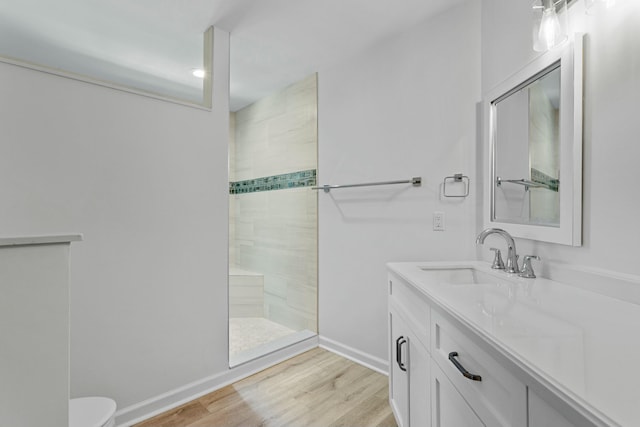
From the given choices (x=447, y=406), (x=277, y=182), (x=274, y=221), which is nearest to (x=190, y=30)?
(x=277, y=182)

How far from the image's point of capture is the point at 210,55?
2.00 metres

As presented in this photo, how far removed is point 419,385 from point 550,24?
1443 mm

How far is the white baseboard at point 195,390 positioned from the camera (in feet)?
5.44

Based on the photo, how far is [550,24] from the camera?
1189 mm

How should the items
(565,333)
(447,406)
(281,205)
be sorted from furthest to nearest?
(281,205) < (447,406) < (565,333)

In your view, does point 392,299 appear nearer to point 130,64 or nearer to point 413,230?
point 413,230

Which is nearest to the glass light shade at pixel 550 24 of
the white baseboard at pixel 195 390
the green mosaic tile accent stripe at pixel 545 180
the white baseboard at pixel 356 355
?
the green mosaic tile accent stripe at pixel 545 180

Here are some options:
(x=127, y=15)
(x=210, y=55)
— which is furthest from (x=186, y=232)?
(x=127, y=15)

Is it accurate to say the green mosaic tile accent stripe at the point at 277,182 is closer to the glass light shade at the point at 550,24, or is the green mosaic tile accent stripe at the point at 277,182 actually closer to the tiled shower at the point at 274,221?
→ the tiled shower at the point at 274,221

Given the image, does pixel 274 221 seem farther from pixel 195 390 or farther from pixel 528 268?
pixel 528 268

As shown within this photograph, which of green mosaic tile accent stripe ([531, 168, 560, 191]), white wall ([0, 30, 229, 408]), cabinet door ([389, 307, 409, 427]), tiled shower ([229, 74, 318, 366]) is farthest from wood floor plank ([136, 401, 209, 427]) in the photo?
green mosaic tile accent stripe ([531, 168, 560, 191])

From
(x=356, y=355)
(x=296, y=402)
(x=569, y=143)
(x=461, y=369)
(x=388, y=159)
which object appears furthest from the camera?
(x=356, y=355)

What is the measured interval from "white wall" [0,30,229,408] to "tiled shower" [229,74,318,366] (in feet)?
2.06

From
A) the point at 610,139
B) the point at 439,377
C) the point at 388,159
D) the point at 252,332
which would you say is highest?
the point at 388,159
